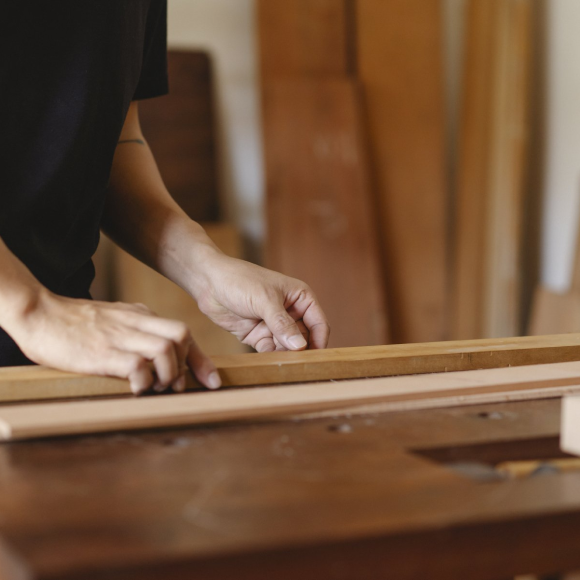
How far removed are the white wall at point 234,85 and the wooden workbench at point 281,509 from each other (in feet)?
10.7

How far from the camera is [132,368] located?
0.85 meters

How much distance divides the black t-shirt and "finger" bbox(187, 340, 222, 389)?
0.35m

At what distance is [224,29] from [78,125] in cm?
290

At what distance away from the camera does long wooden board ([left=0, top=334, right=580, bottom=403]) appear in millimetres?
891

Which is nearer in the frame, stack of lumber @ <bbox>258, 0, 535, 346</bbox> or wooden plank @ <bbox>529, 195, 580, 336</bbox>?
wooden plank @ <bbox>529, 195, 580, 336</bbox>

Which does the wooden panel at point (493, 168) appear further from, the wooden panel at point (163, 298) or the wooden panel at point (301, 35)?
the wooden panel at point (163, 298)

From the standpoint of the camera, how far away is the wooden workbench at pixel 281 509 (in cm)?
46

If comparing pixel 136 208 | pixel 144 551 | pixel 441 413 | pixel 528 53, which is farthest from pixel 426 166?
pixel 144 551

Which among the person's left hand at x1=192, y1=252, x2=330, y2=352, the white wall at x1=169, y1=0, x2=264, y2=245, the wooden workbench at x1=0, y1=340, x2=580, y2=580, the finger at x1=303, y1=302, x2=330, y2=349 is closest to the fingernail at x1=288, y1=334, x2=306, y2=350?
the person's left hand at x1=192, y1=252, x2=330, y2=352

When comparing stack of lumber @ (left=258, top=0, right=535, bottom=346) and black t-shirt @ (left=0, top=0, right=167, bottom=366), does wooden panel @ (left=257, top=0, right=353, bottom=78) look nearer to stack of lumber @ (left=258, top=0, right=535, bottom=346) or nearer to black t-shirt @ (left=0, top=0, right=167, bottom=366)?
stack of lumber @ (left=258, top=0, right=535, bottom=346)

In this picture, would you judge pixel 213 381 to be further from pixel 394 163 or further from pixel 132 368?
pixel 394 163

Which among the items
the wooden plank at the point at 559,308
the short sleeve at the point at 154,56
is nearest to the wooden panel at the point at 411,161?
the wooden plank at the point at 559,308

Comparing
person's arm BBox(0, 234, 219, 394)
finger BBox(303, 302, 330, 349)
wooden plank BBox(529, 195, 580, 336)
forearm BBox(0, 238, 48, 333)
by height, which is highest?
forearm BBox(0, 238, 48, 333)

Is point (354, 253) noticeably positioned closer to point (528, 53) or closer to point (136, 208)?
→ point (528, 53)
